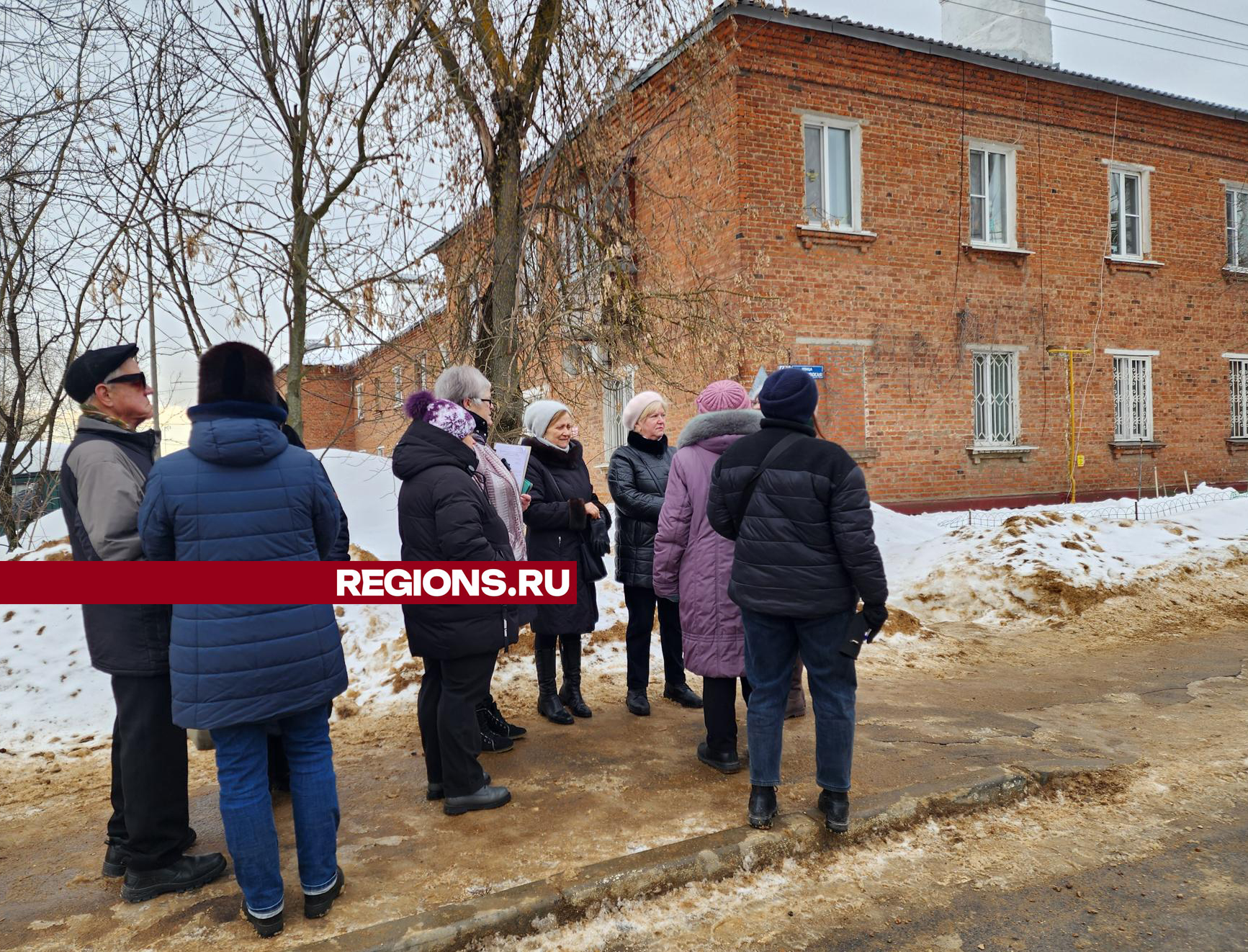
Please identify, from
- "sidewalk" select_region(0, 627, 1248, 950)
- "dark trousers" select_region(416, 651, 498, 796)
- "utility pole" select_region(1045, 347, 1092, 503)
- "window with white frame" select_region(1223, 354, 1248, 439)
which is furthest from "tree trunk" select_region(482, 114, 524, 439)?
"window with white frame" select_region(1223, 354, 1248, 439)

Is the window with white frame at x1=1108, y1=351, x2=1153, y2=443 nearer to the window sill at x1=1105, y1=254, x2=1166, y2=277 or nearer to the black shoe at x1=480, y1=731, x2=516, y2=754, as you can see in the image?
the window sill at x1=1105, y1=254, x2=1166, y2=277

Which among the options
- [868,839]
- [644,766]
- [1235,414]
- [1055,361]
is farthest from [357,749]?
[1235,414]

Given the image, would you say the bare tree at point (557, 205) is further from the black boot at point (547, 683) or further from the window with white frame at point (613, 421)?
the window with white frame at point (613, 421)

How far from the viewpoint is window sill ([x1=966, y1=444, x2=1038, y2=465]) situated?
1409cm

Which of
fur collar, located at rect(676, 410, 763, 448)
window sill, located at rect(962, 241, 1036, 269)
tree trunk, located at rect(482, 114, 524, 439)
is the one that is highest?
window sill, located at rect(962, 241, 1036, 269)

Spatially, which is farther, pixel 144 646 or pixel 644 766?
pixel 644 766

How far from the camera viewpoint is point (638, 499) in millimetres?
5246

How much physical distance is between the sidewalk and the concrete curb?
9 cm

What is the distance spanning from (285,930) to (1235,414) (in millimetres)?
19652

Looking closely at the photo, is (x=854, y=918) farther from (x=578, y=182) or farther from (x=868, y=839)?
(x=578, y=182)

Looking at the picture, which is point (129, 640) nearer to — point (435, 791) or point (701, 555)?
point (435, 791)

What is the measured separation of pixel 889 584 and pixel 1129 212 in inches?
433

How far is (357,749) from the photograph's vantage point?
16.6ft

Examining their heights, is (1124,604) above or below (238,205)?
below
